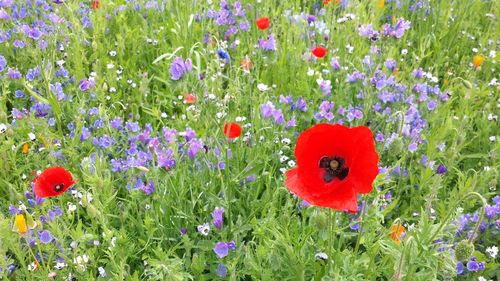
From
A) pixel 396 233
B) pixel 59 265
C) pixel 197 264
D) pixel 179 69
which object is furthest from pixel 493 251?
pixel 59 265

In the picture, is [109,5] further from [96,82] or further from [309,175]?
[309,175]

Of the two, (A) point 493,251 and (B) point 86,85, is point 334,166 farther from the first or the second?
(B) point 86,85

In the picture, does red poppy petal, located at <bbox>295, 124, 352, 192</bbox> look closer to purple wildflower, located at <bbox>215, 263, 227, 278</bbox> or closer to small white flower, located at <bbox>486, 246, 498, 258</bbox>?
purple wildflower, located at <bbox>215, 263, 227, 278</bbox>

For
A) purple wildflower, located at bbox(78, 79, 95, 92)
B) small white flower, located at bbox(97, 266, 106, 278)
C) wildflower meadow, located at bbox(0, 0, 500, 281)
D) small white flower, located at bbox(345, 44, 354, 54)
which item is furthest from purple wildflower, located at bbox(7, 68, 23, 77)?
small white flower, located at bbox(345, 44, 354, 54)

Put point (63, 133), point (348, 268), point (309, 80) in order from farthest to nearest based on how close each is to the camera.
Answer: point (309, 80)
point (63, 133)
point (348, 268)

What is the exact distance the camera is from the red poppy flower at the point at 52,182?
1.91m

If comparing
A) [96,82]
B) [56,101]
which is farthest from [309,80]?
[56,101]

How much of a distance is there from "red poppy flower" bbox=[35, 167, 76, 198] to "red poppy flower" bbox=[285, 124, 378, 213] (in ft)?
3.10

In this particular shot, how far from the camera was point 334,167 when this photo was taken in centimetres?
143

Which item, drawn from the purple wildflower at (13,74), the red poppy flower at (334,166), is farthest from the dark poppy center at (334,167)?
the purple wildflower at (13,74)

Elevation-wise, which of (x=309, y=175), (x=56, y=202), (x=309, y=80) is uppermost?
(x=309, y=175)

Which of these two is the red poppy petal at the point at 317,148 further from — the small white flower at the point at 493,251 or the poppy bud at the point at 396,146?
the small white flower at the point at 493,251

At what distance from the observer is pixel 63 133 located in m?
2.85

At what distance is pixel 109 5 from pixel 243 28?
993 millimetres
